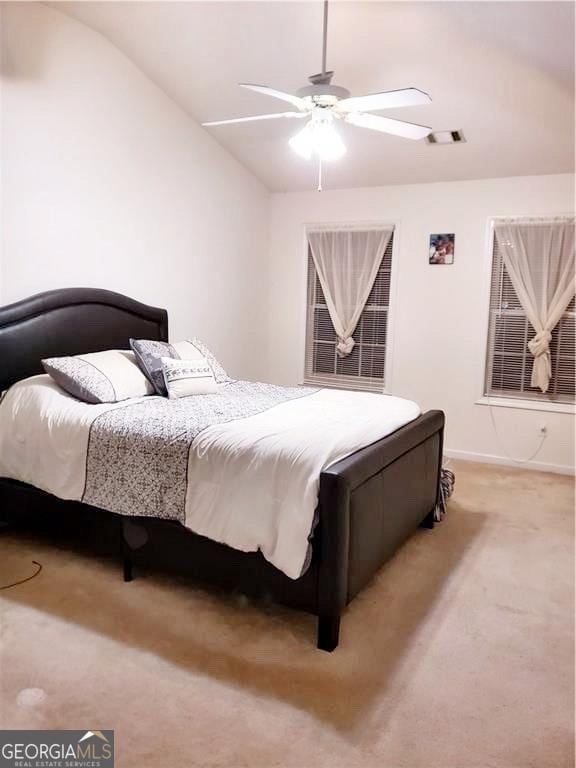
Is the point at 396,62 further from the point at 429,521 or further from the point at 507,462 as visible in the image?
the point at 507,462

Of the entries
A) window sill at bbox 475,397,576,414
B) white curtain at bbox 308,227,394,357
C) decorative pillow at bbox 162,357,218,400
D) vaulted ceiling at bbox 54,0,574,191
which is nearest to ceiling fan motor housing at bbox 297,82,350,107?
vaulted ceiling at bbox 54,0,574,191

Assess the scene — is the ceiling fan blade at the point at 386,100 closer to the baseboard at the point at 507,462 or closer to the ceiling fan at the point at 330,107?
the ceiling fan at the point at 330,107

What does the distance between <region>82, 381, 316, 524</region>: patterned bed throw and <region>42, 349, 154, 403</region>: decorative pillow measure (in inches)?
8.6

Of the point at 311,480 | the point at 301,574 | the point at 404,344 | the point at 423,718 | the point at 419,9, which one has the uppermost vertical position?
the point at 419,9

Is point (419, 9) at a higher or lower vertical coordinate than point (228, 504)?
higher

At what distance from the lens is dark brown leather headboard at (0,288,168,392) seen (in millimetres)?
3279

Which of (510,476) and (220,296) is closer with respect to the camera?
(510,476)

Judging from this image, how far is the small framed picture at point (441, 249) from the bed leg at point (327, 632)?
3.42 metres

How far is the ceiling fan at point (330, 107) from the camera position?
249 centimetres

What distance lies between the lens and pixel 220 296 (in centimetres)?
505

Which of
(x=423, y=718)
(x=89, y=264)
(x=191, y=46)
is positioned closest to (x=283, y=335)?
(x=89, y=264)

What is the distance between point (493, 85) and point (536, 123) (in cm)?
53

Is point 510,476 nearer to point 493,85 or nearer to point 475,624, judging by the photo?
point 475,624

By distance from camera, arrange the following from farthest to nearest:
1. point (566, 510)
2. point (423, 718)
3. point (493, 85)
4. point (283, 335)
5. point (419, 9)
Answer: point (283, 335) < point (566, 510) < point (493, 85) < point (419, 9) < point (423, 718)
